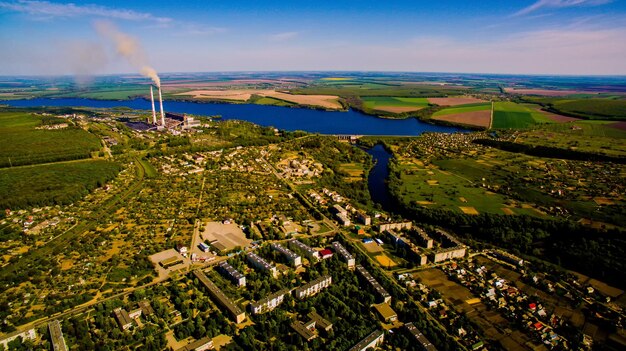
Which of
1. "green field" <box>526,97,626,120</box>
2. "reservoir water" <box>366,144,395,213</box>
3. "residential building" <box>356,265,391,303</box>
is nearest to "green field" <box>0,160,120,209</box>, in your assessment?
"residential building" <box>356,265,391,303</box>

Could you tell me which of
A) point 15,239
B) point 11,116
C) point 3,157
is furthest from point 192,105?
point 15,239

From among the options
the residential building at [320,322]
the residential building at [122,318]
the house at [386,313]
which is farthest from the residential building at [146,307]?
the house at [386,313]

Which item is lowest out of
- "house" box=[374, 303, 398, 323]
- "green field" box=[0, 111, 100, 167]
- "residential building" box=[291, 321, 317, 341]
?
"house" box=[374, 303, 398, 323]

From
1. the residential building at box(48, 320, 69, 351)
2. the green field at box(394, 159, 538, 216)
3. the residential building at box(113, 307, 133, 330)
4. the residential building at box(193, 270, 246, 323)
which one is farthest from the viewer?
the green field at box(394, 159, 538, 216)

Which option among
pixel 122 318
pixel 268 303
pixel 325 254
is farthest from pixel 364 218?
pixel 122 318

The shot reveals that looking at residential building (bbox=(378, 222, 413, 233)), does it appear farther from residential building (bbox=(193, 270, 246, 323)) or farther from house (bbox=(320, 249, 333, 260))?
residential building (bbox=(193, 270, 246, 323))

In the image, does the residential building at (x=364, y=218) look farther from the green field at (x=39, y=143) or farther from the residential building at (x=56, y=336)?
the green field at (x=39, y=143)
